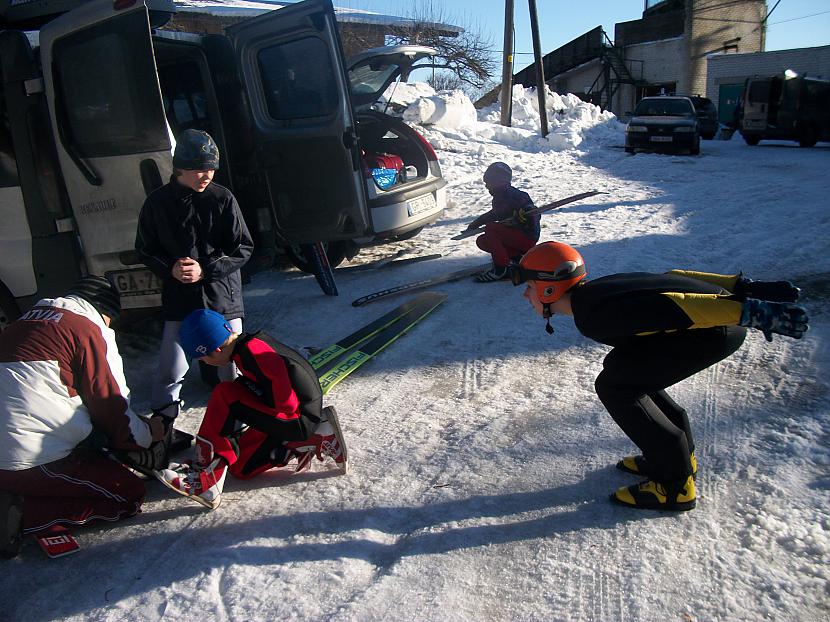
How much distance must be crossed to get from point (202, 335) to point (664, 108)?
16021 mm

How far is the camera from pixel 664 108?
53.3ft

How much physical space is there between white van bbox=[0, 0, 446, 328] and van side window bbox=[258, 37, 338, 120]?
0.01 m

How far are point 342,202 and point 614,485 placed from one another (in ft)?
12.4

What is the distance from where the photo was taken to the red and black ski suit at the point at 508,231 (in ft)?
19.6

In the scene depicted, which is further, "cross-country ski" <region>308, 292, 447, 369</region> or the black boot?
"cross-country ski" <region>308, 292, 447, 369</region>

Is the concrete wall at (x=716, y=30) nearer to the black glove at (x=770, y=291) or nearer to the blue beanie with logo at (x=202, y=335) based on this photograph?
the black glove at (x=770, y=291)

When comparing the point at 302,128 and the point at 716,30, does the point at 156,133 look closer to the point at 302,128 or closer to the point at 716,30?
the point at 302,128

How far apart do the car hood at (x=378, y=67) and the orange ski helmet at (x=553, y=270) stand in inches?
143

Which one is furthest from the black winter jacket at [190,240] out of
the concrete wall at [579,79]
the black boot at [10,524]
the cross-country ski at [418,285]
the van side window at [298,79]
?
the concrete wall at [579,79]

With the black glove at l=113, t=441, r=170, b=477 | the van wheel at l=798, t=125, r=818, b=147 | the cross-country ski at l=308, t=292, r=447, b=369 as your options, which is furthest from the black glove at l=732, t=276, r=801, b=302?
the van wheel at l=798, t=125, r=818, b=147

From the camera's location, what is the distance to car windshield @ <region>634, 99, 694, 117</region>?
52.3 ft

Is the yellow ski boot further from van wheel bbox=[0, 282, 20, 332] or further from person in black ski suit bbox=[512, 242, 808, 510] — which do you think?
van wheel bbox=[0, 282, 20, 332]

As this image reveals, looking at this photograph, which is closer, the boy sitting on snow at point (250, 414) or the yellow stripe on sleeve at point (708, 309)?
the yellow stripe on sleeve at point (708, 309)

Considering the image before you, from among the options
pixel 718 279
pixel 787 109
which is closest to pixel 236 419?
pixel 718 279
